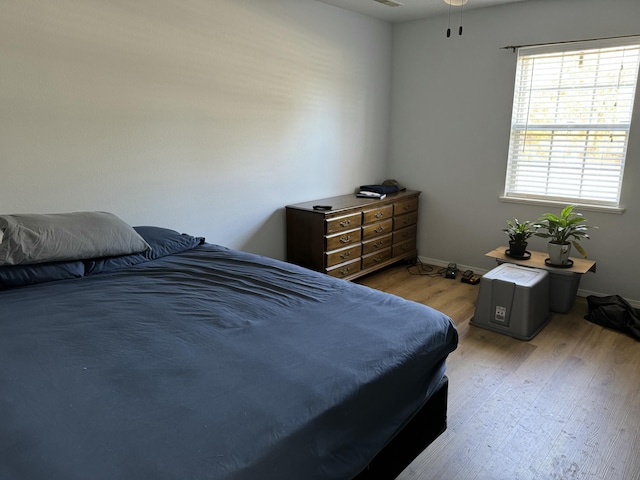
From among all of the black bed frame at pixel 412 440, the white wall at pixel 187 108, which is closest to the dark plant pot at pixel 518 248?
the white wall at pixel 187 108

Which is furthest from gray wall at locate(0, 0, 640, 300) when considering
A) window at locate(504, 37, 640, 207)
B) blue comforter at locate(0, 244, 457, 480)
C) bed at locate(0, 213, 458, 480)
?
A: blue comforter at locate(0, 244, 457, 480)

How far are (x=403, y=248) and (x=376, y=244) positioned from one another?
1.77 feet

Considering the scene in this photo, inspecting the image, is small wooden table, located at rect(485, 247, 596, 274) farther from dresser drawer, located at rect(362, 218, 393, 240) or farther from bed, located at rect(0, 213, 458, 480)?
bed, located at rect(0, 213, 458, 480)

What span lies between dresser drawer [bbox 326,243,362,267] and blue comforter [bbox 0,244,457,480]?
4.70 ft

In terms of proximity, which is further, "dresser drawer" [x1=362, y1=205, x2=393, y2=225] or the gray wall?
"dresser drawer" [x1=362, y1=205, x2=393, y2=225]

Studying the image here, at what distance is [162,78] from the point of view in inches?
112

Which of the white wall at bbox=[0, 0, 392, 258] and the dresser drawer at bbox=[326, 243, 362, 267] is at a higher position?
the white wall at bbox=[0, 0, 392, 258]

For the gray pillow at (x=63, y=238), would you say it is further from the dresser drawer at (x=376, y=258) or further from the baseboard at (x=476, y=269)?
the baseboard at (x=476, y=269)

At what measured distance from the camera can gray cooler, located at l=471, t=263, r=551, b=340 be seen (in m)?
2.99

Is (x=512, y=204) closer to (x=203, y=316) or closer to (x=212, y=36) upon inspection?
(x=212, y=36)

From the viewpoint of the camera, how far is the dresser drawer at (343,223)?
11.7 ft

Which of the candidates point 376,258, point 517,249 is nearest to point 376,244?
point 376,258

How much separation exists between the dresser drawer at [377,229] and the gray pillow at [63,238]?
2.03m

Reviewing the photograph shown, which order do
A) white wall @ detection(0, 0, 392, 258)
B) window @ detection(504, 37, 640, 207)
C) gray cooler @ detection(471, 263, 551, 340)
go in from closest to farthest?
white wall @ detection(0, 0, 392, 258), gray cooler @ detection(471, 263, 551, 340), window @ detection(504, 37, 640, 207)
